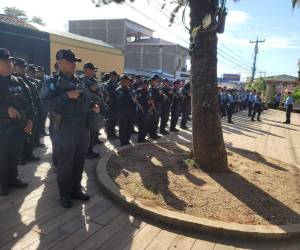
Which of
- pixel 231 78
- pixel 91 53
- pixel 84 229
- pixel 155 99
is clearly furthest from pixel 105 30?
pixel 84 229

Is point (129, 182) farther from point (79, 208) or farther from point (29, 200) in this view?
point (29, 200)

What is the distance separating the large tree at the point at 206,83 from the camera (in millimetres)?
5755

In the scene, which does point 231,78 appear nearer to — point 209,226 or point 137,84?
point 137,84

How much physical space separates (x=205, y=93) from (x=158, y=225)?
261cm

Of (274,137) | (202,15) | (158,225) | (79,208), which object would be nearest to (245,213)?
(158,225)

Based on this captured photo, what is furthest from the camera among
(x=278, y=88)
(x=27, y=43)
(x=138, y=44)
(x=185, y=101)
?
(x=138, y=44)

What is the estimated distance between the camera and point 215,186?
17.1 feet

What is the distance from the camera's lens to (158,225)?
4055 millimetres

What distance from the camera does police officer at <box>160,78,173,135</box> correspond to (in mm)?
10719

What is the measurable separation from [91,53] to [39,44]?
594cm

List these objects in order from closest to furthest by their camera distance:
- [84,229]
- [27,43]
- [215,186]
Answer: [84,229], [215,186], [27,43]

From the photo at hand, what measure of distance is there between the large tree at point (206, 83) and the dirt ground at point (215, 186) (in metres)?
0.35

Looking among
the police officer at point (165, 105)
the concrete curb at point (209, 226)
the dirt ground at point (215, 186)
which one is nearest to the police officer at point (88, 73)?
the dirt ground at point (215, 186)

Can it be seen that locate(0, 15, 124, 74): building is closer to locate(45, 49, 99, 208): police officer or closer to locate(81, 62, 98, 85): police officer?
locate(81, 62, 98, 85): police officer
